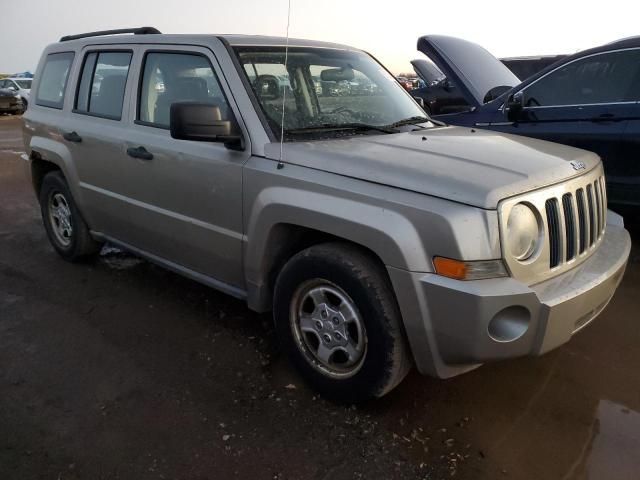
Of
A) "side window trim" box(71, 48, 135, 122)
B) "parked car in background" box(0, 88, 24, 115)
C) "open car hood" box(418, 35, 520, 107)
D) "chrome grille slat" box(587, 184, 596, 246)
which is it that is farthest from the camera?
"parked car in background" box(0, 88, 24, 115)

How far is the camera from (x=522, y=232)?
7.83ft

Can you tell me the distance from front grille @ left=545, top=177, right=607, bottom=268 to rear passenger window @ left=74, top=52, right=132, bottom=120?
2943mm

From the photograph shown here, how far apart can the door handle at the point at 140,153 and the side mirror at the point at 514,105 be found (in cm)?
351

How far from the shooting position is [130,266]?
4.92 meters

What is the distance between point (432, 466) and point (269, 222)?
1.41m

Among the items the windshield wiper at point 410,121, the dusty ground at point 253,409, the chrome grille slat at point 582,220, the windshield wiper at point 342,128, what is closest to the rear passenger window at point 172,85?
the windshield wiper at point 342,128

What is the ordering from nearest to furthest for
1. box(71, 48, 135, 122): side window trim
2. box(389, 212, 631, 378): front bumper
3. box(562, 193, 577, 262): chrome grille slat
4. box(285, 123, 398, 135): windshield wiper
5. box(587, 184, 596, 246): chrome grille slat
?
1. box(389, 212, 631, 378): front bumper
2. box(562, 193, 577, 262): chrome grille slat
3. box(587, 184, 596, 246): chrome grille slat
4. box(285, 123, 398, 135): windshield wiper
5. box(71, 48, 135, 122): side window trim

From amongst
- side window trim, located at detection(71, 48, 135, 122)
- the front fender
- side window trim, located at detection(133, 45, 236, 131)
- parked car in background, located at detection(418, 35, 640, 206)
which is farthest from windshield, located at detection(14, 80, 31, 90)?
the front fender

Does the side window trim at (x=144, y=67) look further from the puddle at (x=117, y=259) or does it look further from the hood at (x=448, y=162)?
the puddle at (x=117, y=259)

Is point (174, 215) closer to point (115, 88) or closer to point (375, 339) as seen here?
point (115, 88)

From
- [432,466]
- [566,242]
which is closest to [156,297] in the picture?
[432,466]

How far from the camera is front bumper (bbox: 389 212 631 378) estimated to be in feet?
7.42

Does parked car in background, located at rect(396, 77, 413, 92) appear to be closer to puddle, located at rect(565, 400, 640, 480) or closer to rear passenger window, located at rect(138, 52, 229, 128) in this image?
rear passenger window, located at rect(138, 52, 229, 128)

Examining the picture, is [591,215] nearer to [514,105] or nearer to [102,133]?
[514,105]
